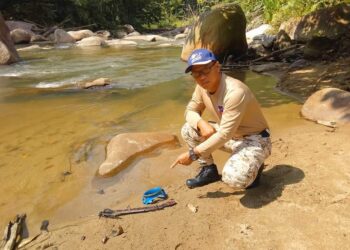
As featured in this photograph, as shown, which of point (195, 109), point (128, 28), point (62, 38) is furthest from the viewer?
point (128, 28)

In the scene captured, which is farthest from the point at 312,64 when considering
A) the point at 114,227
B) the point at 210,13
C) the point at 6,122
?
the point at 114,227

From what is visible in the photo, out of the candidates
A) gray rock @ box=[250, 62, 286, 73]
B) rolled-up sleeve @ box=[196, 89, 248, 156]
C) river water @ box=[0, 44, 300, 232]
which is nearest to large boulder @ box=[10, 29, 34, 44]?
river water @ box=[0, 44, 300, 232]

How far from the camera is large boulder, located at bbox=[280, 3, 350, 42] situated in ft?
29.1

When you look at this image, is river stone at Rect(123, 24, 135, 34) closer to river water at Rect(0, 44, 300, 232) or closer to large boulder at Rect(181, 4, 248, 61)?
river water at Rect(0, 44, 300, 232)

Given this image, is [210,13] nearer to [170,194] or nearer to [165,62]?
[165,62]

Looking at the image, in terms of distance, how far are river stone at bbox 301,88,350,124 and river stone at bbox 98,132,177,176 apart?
6.25ft

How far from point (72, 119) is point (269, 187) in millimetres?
3615

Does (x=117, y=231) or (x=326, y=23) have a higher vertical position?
(x=326, y=23)

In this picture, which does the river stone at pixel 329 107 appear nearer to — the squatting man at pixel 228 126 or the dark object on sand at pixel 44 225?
the squatting man at pixel 228 126

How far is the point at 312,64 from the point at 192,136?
590cm

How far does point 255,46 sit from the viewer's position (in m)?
12.2

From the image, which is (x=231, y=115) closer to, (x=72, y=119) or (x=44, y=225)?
(x=44, y=225)

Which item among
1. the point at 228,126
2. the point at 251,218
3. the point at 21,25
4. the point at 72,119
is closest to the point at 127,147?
Result: the point at 72,119

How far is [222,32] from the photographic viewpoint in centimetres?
1043
